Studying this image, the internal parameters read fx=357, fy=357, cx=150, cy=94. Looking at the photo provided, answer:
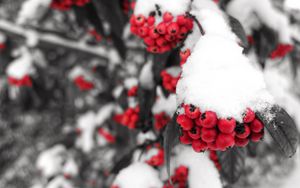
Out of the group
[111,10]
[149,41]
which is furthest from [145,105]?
[111,10]

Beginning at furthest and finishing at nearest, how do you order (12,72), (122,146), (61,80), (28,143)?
1. (28,143)
2. (61,80)
3. (122,146)
4. (12,72)

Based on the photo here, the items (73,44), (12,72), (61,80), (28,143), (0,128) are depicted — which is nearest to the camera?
(12,72)

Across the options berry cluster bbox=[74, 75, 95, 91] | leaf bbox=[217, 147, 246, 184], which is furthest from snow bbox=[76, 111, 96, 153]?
leaf bbox=[217, 147, 246, 184]

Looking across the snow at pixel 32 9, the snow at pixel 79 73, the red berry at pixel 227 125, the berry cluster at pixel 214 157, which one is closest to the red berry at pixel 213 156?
the berry cluster at pixel 214 157

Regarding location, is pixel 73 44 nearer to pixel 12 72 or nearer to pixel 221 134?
pixel 12 72

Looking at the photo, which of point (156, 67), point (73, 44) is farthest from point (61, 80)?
point (156, 67)

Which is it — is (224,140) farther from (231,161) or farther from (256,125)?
(231,161)
